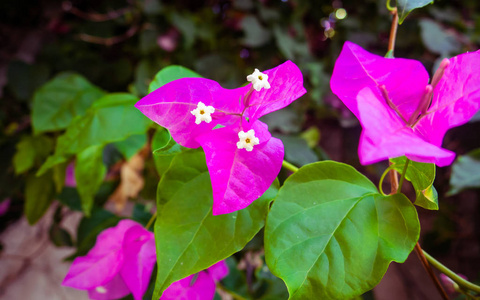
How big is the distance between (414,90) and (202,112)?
158mm

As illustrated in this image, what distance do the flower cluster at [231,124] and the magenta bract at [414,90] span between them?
4 centimetres

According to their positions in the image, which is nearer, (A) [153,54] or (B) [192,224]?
(B) [192,224]

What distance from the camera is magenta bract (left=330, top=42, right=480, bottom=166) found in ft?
0.74

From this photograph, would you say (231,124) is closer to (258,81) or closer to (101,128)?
(258,81)

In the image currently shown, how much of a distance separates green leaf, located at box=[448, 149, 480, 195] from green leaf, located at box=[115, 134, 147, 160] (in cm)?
54

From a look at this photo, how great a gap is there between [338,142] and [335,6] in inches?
18.3

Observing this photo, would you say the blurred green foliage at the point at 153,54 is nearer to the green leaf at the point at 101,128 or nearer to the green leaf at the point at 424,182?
the green leaf at the point at 101,128

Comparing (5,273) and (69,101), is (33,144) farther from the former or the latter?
(5,273)

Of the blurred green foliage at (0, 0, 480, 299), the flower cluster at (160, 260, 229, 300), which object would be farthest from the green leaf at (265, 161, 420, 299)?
the blurred green foliage at (0, 0, 480, 299)

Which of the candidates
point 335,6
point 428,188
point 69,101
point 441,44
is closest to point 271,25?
point 335,6

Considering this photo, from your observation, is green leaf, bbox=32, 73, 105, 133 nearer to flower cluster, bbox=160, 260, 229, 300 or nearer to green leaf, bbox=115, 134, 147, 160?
green leaf, bbox=115, 134, 147, 160

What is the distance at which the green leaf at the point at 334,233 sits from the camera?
23cm

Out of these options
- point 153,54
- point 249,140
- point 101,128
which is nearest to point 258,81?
point 249,140

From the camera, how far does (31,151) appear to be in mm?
672
